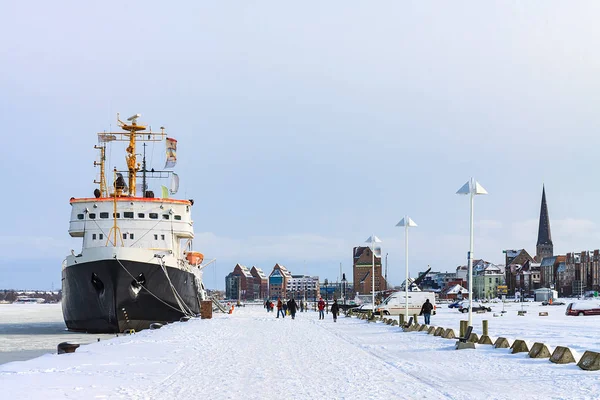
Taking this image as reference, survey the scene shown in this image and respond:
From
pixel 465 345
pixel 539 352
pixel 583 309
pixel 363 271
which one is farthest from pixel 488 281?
pixel 539 352

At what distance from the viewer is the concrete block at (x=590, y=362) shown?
1520cm

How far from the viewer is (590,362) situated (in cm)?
1527

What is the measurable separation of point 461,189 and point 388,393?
14.1m

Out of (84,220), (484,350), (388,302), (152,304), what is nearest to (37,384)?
(484,350)

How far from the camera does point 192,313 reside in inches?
1875

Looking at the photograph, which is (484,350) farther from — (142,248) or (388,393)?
(142,248)

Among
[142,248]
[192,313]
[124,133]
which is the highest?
[124,133]

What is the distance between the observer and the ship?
3888 cm

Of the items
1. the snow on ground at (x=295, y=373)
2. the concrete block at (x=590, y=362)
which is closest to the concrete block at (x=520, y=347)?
the snow on ground at (x=295, y=373)

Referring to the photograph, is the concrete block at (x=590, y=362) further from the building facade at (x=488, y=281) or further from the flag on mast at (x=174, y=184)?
the building facade at (x=488, y=281)

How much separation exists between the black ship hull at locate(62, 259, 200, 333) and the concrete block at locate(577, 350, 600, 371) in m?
27.5

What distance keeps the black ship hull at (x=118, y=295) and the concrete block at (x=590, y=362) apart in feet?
90.4

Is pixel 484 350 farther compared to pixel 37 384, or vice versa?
pixel 484 350

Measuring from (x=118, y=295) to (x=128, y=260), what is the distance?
6.16 ft
